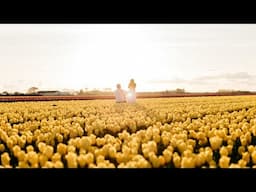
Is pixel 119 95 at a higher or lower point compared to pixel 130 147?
higher

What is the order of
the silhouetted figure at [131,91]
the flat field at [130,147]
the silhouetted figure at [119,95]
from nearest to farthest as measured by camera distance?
the flat field at [130,147], the silhouetted figure at [131,91], the silhouetted figure at [119,95]

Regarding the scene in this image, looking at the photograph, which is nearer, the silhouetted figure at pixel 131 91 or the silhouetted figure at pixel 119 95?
the silhouetted figure at pixel 131 91

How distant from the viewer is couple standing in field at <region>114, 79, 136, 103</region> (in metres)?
22.4

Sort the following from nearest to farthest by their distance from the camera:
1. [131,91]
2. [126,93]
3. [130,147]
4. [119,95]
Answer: [130,147], [131,91], [126,93], [119,95]

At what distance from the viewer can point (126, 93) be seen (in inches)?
910

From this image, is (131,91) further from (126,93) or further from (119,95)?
(119,95)

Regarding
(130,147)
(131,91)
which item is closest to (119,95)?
A: (131,91)

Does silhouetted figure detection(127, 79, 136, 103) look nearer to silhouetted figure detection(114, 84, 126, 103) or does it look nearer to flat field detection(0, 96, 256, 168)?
silhouetted figure detection(114, 84, 126, 103)

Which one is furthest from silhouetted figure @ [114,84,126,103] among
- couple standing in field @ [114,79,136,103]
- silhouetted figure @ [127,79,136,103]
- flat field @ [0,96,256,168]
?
flat field @ [0,96,256,168]

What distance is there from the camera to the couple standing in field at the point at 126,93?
22406 mm

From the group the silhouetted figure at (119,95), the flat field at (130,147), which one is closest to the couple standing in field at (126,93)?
the silhouetted figure at (119,95)

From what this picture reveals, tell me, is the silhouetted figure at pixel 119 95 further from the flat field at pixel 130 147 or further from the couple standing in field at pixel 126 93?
the flat field at pixel 130 147

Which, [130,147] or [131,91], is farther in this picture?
[131,91]
